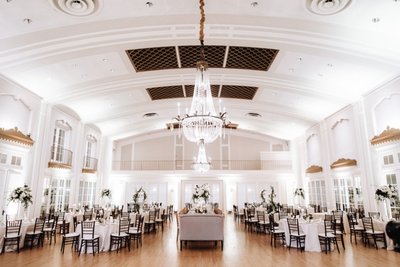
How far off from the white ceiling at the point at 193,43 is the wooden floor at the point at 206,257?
4958 millimetres

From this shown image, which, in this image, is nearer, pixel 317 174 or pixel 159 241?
pixel 159 241

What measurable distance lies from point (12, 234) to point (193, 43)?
6773 mm

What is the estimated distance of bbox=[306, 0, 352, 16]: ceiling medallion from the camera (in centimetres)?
538

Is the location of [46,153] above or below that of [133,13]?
below

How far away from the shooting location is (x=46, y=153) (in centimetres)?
980

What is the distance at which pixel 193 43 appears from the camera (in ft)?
24.7

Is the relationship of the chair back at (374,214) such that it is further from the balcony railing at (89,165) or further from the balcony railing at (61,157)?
the balcony railing at (89,165)

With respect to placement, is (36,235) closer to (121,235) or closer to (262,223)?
(121,235)

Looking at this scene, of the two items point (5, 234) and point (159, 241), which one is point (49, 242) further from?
point (159, 241)

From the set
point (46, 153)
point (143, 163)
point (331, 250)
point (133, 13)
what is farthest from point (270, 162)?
point (133, 13)

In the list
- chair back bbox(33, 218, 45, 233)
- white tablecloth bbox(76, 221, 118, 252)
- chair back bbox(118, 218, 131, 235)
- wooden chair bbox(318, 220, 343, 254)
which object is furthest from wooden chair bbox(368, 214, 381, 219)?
chair back bbox(33, 218, 45, 233)

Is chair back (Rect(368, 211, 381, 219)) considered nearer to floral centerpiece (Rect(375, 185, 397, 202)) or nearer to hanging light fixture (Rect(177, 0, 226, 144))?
floral centerpiece (Rect(375, 185, 397, 202))

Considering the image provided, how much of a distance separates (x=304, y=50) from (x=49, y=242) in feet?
30.2

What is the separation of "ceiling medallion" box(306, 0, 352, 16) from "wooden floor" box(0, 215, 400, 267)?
5332mm
